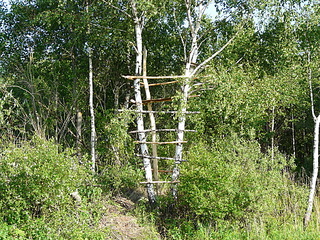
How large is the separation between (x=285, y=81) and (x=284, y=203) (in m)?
3.44

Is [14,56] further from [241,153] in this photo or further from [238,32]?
[241,153]

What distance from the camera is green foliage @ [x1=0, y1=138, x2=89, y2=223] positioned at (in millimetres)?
6980

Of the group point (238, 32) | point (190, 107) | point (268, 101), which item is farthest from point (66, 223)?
point (238, 32)

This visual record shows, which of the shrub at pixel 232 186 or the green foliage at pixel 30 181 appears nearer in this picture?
the green foliage at pixel 30 181

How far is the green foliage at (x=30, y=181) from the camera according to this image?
6980 mm

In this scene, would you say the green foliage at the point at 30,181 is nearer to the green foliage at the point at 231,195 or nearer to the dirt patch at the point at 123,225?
the dirt patch at the point at 123,225

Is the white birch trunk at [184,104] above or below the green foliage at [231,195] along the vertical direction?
above

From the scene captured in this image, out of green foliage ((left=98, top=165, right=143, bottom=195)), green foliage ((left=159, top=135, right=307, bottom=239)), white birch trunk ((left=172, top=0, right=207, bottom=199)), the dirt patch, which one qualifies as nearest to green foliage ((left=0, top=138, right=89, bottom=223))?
the dirt patch

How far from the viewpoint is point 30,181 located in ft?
23.0

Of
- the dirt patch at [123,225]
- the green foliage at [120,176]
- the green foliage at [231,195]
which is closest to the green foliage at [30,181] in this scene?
the dirt patch at [123,225]

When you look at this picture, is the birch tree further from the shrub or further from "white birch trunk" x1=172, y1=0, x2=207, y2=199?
the shrub

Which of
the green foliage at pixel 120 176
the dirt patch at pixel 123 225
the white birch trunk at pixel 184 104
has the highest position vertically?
the white birch trunk at pixel 184 104

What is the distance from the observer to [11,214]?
23.2 feet

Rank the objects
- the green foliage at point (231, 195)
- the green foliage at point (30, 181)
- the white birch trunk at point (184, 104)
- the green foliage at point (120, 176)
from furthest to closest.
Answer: the green foliage at point (120, 176) < the white birch trunk at point (184, 104) < the green foliage at point (231, 195) < the green foliage at point (30, 181)
